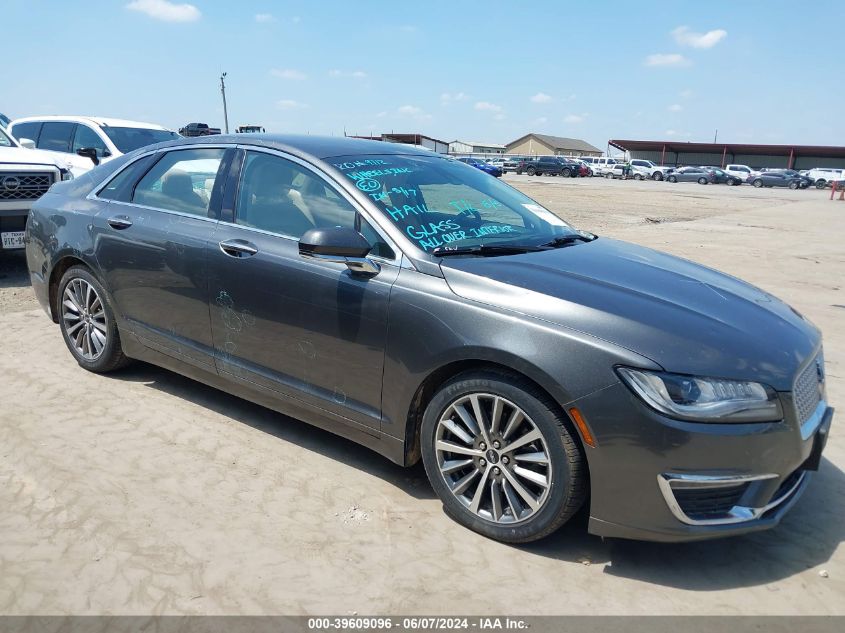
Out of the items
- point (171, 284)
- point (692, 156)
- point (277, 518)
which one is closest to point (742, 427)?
point (277, 518)

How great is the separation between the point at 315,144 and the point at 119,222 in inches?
58.3

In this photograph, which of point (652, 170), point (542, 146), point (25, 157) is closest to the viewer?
point (25, 157)

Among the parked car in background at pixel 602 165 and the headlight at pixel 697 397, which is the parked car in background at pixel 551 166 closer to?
the parked car in background at pixel 602 165

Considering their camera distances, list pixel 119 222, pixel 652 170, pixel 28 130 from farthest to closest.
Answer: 1. pixel 652 170
2. pixel 28 130
3. pixel 119 222

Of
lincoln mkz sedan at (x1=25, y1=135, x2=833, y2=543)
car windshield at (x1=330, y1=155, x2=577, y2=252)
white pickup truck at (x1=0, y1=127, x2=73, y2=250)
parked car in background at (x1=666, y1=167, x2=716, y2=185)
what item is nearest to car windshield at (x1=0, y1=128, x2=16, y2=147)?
white pickup truck at (x1=0, y1=127, x2=73, y2=250)

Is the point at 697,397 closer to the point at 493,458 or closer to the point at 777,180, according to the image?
the point at 493,458

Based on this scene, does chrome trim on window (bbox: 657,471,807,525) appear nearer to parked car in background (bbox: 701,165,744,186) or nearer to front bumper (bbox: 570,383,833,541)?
front bumper (bbox: 570,383,833,541)

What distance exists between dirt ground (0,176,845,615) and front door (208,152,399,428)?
1.44 feet

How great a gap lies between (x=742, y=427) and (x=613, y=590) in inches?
32.3

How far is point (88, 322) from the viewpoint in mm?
4773

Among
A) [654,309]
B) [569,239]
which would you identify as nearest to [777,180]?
[569,239]

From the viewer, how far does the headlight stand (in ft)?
8.32

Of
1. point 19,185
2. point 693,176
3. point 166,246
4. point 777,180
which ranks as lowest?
point 777,180
